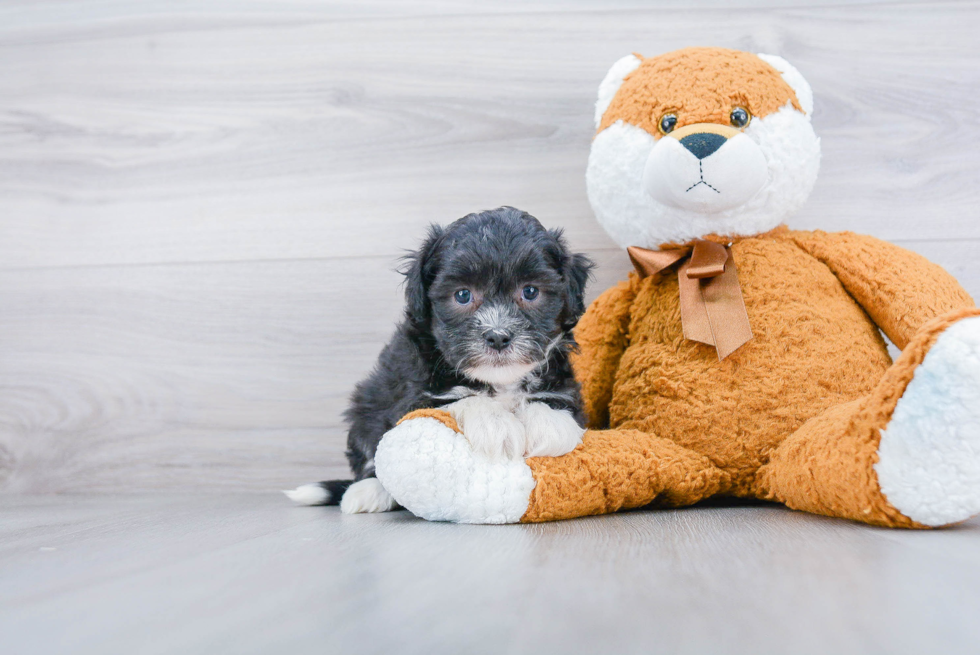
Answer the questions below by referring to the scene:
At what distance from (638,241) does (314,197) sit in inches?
37.1

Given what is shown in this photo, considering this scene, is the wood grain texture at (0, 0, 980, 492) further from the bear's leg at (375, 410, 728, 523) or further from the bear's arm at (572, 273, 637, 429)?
the bear's leg at (375, 410, 728, 523)

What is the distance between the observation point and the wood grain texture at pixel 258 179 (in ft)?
6.18

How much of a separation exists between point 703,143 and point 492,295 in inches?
19.1

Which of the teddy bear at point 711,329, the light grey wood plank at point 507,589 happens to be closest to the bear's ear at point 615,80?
the teddy bear at point 711,329

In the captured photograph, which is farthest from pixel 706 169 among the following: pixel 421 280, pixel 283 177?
pixel 283 177

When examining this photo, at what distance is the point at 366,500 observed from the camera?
1.39m

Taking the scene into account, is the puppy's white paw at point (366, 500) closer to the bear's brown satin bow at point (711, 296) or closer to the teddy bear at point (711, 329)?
the teddy bear at point (711, 329)

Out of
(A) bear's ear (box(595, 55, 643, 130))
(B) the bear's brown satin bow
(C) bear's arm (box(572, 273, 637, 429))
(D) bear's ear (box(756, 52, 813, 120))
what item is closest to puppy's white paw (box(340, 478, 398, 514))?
(C) bear's arm (box(572, 273, 637, 429))

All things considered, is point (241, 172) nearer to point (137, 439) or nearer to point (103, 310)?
point (103, 310)

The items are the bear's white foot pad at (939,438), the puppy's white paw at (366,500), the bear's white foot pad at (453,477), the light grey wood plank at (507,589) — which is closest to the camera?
the light grey wood plank at (507,589)

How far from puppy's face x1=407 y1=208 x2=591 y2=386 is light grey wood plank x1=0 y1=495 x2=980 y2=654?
0.28m

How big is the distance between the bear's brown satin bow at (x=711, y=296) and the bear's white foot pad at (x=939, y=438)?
0.37 metres

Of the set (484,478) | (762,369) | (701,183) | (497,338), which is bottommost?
(484,478)

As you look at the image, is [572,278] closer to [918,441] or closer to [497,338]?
[497,338]
